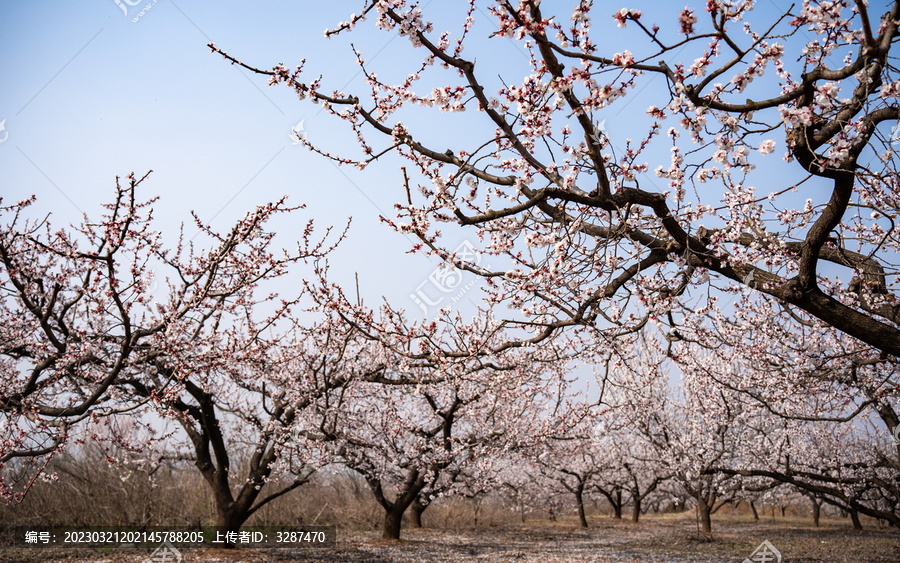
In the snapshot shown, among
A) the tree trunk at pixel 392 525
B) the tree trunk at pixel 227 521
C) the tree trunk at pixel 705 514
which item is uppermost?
the tree trunk at pixel 227 521

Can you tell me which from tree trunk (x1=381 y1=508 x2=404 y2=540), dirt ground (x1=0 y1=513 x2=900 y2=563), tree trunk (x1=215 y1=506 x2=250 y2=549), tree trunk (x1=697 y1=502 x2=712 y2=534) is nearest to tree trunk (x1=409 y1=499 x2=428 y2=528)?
dirt ground (x1=0 y1=513 x2=900 y2=563)

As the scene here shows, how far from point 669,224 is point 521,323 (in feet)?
4.13

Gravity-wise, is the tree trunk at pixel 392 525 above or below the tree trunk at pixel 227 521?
below

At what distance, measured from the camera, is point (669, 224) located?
352 centimetres

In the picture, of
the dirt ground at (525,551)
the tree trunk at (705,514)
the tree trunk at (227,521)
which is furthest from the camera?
the tree trunk at (705,514)

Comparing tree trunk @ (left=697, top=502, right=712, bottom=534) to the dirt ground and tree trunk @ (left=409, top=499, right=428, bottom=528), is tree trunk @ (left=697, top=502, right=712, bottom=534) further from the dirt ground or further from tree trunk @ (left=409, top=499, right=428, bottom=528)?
tree trunk @ (left=409, top=499, right=428, bottom=528)

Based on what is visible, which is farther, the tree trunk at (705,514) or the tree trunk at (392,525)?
the tree trunk at (705,514)

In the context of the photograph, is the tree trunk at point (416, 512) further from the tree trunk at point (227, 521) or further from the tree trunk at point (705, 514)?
the tree trunk at point (705, 514)

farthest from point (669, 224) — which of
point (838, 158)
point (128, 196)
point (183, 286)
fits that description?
point (183, 286)

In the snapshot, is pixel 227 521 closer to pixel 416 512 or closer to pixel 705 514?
pixel 416 512

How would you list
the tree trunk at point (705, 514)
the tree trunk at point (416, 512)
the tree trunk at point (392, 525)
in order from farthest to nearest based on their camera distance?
1. the tree trunk at point (705, 514)
2. the tree trunk at point (416, 512)
3. the tree trunk at point (392, 525)

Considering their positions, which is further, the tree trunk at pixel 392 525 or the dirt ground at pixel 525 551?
the tree trunk at pixel 392 525

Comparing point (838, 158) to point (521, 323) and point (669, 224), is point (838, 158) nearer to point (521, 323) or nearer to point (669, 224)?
point (669, 224)

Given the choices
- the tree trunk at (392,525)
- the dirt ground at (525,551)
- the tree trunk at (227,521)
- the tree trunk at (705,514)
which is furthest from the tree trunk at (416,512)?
the tree trunk at (705,514)
